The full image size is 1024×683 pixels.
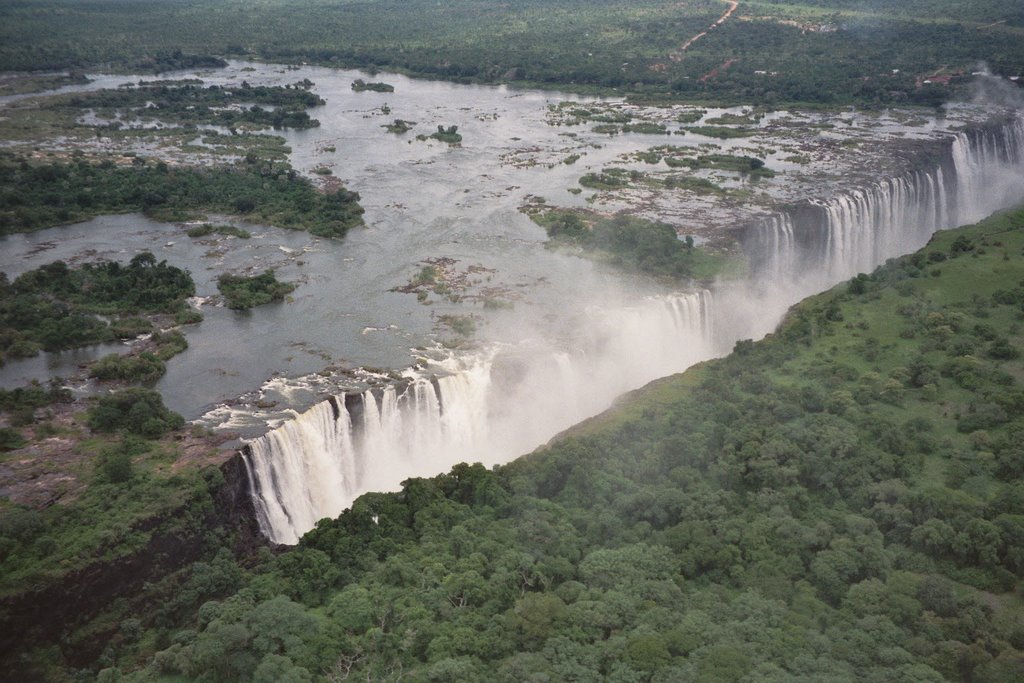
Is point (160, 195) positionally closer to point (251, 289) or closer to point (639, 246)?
point (251, 289)

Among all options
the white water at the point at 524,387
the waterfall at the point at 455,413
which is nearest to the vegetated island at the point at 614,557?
the waterfall at the point at 455,413

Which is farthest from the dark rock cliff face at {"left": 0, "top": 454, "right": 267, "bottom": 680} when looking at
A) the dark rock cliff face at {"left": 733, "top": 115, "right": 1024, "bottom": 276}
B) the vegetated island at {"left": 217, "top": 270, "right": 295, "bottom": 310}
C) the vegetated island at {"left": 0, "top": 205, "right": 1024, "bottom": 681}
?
the dark rock cliff face at {"left": 733, "top": 115, "right": 1024, "bottom": 276}

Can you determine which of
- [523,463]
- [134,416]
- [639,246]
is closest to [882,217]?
[639,246]

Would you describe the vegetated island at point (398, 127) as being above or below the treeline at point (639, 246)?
above

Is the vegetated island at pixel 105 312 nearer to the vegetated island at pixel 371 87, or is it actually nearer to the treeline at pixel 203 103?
the treeline at pixel 203 103

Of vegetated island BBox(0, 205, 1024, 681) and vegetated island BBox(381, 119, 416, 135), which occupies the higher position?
vegetated island BBox(381, 119, 416, 135)

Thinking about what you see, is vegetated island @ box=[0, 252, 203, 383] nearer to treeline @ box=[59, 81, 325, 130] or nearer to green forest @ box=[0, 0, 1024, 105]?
treeline @ box=[59, 81, 325, 130]

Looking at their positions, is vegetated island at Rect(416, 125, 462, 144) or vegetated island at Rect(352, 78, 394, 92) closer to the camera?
vegetated island at Rect(416, 125, 462, 144)
